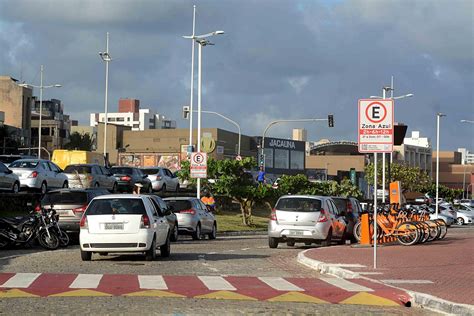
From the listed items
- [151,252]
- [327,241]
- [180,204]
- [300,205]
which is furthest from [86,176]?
[151,252]

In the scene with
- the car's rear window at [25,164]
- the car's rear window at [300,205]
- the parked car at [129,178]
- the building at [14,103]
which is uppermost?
the building at [14,103]

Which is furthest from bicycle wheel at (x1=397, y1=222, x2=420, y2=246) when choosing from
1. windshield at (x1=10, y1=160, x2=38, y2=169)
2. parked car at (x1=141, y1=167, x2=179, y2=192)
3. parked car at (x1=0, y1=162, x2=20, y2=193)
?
parked car at (x1=141, y1=167, x2=179, y2=192)

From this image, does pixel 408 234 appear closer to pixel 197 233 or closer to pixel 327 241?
pixel 327 241

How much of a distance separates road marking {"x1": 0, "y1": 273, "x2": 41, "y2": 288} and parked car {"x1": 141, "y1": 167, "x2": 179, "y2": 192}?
29.6 m

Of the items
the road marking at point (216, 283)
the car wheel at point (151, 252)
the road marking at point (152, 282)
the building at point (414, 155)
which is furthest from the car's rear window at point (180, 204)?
the building at point (414, 155)

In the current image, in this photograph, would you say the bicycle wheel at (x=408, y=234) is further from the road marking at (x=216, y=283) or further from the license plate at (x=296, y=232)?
the road marking at (x=216, y=283)

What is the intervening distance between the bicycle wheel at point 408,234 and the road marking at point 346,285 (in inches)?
410

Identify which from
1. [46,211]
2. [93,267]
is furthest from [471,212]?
[93,267]

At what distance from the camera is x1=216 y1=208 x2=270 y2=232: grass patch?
1593 inches

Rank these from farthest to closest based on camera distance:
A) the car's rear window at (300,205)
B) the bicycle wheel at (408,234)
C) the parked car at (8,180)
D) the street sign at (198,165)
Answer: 1. the street sign at (198,165)
2. the parked car at (8,180)
3. the bicycle wheel at (408,234)
4. the car's rear window at (300,205)

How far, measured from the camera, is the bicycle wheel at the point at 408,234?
25547 mm

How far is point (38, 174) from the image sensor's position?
35.2 metres

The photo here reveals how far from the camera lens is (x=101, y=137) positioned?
394ft

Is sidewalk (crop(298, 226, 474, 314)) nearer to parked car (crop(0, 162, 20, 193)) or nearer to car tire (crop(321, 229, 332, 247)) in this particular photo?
car tire (crop(321, 229, 332, 247))
